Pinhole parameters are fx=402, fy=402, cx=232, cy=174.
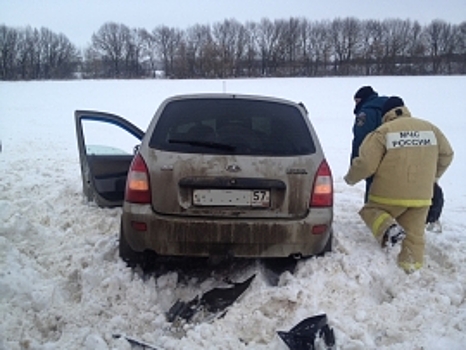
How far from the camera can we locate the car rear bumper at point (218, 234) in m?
2.91

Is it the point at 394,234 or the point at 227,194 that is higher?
the point at 227,194

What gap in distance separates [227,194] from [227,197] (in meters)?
0.02

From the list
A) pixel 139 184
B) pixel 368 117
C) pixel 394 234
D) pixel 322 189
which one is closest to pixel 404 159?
pixel 394 234

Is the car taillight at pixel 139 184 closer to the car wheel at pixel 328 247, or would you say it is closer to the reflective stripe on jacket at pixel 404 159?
the car wheel at pixel 328 247

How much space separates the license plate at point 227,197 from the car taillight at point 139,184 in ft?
1.19

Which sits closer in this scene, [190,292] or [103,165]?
[190,292]

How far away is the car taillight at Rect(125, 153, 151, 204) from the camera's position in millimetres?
2938

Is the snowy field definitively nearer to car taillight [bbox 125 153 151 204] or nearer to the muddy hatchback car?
the muddy hatchback car

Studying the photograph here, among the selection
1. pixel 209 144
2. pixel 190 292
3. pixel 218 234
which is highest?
pixel 209 144

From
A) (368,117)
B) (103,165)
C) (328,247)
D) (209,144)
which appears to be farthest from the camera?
(103,165)

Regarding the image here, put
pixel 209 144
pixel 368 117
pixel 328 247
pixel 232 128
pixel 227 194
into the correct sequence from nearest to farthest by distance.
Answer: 1. pixel 227 194
2. pixel 209 144
3. pixel 232 128
4. pixel 328 247
5. pixel 368 117

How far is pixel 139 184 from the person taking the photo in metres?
2.96

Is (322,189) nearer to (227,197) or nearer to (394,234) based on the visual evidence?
(227,197)

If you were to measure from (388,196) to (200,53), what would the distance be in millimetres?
67313
